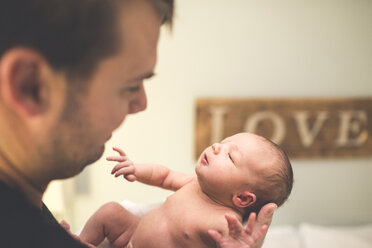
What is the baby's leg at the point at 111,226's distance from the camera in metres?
0.94

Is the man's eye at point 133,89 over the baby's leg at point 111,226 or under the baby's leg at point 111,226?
over

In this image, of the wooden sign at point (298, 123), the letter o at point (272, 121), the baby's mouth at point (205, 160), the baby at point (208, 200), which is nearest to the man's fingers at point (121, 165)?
the baby at point (208, 200)

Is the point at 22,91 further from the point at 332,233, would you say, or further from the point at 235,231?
the point at 332,233

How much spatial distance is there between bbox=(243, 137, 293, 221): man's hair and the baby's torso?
10 centimetres

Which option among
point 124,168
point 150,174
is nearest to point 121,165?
point 124,168

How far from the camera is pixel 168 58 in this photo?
1833 mm

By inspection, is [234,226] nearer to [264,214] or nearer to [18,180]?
[264,214]

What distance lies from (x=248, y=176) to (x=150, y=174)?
0.31 metres

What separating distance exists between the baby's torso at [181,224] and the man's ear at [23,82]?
1.74 ft

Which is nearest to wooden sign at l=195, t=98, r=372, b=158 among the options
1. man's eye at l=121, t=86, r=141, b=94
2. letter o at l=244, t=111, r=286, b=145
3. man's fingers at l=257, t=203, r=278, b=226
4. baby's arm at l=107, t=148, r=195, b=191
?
letter o at l=244, t=111, r=286, b=145

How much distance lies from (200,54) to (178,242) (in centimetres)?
117

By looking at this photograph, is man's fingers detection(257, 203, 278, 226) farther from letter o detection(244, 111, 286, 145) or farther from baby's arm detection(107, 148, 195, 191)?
letter o detection(244, 111, 286, 145)

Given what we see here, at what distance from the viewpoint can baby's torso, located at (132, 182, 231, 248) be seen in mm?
897

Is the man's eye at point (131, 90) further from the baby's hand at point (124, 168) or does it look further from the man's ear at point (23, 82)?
the baby's hand at point (124, 168)
